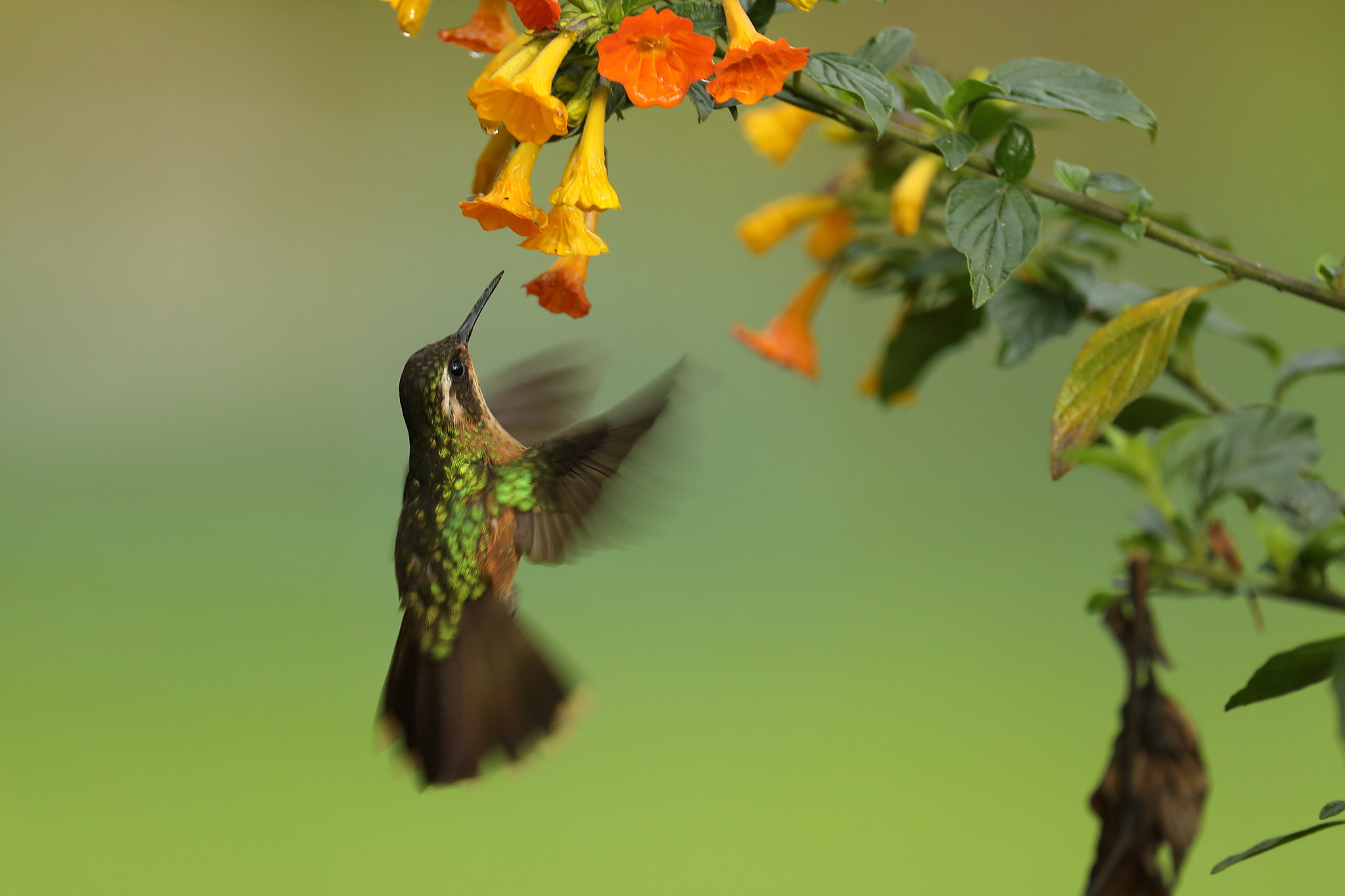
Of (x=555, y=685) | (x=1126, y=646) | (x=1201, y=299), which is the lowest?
(x=555, y=685)

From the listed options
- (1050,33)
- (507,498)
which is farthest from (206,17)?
(507,498)

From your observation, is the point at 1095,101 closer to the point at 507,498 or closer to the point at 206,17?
the point at 507,498

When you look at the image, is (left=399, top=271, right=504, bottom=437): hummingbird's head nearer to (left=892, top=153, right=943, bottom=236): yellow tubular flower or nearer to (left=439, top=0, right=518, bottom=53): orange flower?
(left=439, top=0, right=518, bottom=53): orange flower

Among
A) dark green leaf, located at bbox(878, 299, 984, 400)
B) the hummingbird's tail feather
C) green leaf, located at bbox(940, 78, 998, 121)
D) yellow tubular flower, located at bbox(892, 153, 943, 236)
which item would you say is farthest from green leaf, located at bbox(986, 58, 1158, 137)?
the hummingbird's tail feather

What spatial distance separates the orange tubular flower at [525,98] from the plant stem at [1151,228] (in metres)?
0.09

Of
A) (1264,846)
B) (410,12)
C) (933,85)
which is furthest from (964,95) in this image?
(1264,846)

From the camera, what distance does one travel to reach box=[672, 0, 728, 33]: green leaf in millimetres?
420

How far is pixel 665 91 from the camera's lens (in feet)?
1.19

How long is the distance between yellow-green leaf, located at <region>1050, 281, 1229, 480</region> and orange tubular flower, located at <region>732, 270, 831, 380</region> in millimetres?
352

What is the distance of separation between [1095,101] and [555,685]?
36 centimetres

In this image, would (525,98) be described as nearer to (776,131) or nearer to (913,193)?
(913,193)

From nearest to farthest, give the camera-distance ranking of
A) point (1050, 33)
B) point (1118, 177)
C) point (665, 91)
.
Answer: point (665, 91) → point (1118, 177) → point (1050, 33)

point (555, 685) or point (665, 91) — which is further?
point (555, 685)

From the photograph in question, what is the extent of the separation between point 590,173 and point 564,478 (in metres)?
0.14
